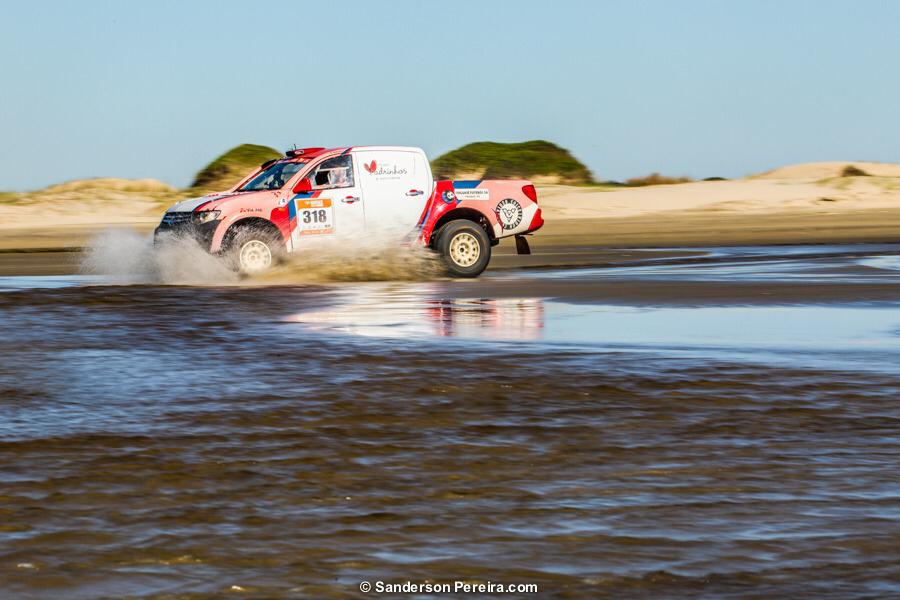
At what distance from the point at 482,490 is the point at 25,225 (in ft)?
185

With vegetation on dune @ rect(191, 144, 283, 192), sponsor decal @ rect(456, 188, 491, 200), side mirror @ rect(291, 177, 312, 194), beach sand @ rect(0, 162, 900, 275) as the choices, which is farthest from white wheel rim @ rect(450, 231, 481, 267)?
vegetation on dune @ rect(191, 144, 283, 192)

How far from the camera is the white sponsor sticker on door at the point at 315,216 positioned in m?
21.0

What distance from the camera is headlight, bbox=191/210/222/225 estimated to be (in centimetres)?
2062

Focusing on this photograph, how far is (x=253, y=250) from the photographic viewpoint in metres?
20.8

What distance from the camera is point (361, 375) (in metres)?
10.3

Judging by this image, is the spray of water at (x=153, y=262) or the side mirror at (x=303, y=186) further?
the side mirror at (x=303, y=186)

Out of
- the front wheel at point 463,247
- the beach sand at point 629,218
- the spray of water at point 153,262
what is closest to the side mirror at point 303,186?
the spray of water at point 153,262

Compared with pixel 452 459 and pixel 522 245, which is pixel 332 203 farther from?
pixel 452 459

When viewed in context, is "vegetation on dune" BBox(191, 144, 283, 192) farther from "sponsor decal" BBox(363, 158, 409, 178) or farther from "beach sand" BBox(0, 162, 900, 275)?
"sponsor decal" BBox(363, 158, 409, 178)

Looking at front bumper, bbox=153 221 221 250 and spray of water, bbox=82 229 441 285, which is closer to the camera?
front bumper, bbox=153 221 221 250

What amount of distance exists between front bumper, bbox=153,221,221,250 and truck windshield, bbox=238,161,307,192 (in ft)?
3.08

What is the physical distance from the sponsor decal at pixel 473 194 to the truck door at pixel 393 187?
1.63 feet

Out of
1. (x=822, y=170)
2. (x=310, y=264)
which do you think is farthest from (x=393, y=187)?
(x=822, y=170)

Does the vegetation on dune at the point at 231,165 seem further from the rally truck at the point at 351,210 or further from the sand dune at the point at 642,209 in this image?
the rally truck at the point at 351,210
